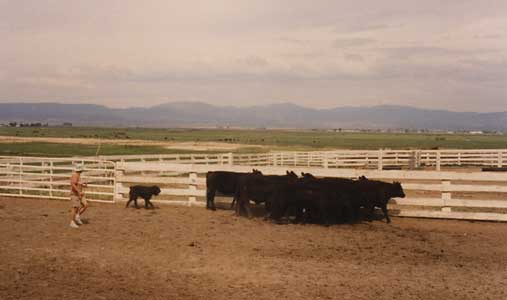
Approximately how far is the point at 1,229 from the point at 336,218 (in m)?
7.62

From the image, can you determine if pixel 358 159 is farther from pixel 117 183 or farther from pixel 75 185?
pixel 75 185

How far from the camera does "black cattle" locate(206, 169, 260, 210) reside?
15.0m

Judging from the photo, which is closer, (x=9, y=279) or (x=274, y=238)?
(x=9, y=279)

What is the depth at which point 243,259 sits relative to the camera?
9469mm

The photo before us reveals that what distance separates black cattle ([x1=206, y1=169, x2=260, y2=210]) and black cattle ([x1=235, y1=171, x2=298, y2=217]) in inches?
25.2

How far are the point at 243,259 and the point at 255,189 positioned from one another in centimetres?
456

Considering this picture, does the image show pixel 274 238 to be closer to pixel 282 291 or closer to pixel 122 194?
pixel 282 291

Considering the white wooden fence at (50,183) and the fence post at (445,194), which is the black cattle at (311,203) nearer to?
the fence post at (445,194)

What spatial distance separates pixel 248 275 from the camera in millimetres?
8430

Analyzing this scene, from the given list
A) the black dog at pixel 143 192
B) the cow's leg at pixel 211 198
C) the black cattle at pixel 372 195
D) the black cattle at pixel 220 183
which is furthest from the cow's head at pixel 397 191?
the black dog at pixel 143 192

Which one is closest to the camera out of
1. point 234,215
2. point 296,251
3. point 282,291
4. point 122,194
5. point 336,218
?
point 282,291

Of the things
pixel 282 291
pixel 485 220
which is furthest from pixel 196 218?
pixel 485 220

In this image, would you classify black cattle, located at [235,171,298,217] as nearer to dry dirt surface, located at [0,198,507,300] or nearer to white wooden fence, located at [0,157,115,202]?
dry dirt surface, located at [0,198,507,300]

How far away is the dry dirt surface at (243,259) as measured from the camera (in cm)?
766
